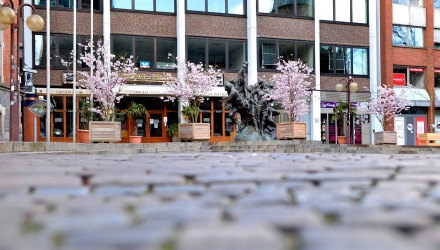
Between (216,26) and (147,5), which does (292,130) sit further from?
(147,5)

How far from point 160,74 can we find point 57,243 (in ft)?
83.8

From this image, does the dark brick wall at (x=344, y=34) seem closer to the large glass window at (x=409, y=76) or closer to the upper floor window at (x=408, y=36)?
the upper floor window at (x=408, y=36)

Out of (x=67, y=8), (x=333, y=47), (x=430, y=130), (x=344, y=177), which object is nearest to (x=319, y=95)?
(x=333, y=47)

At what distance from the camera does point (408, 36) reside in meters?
31.3

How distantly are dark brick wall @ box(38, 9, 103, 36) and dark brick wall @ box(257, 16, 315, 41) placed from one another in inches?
385

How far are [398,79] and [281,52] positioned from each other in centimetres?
894

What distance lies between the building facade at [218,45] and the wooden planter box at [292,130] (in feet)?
28.9

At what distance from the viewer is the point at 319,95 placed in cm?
2858

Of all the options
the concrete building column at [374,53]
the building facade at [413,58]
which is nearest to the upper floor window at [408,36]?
the building facade at [413,58]

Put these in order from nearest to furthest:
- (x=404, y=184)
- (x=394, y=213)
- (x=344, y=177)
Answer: (x=394, y=213) < (x=404, y=184) < (x=344, y=177)

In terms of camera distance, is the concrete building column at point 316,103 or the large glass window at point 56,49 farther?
the concrete building column at point 316,103

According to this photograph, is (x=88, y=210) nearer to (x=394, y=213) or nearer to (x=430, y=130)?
(x=394, y=213)

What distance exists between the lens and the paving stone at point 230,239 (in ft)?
2.61

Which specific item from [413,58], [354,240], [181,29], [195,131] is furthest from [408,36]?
[354,240]
